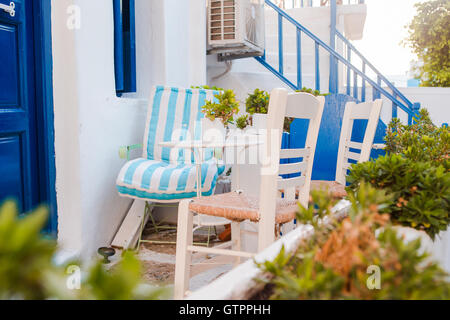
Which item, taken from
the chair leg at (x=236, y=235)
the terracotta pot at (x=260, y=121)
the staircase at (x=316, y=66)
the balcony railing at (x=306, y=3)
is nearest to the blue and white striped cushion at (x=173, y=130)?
the terracotta pot at (x=260, y=121)

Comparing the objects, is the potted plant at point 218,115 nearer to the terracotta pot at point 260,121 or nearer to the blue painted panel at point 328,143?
the terracotta pot at point 260,121

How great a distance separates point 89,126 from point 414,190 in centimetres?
215

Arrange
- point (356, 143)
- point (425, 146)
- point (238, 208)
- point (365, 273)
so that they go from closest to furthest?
1. point (365, 273)
2. point (238, 208)
3. point (425, 146)
4. point (356, 143)

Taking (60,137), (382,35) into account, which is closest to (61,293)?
(60,137)

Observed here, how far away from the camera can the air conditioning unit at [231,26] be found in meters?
4.99

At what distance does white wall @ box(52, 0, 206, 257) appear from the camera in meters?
2.52

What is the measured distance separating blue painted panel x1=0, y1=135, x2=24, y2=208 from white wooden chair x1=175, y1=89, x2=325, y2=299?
41.9 inches

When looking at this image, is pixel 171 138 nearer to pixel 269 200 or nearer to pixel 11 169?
pixel 11 169

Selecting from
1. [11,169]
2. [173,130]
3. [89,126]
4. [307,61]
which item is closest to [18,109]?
[11,169]

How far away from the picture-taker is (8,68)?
2211mm

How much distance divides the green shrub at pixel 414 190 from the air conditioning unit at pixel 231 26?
3.98 meters

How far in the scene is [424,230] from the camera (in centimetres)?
113

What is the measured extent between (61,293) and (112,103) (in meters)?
2.75

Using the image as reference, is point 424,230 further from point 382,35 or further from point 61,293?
point 382,35
